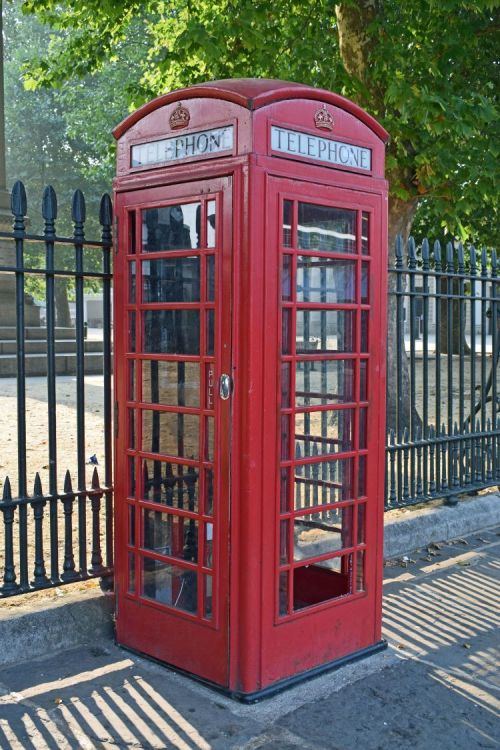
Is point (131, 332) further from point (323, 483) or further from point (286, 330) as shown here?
point (323, 483)

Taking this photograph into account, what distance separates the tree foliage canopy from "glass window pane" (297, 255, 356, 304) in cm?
459

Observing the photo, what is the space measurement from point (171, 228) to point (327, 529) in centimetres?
162

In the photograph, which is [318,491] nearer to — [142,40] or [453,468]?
[453,468]

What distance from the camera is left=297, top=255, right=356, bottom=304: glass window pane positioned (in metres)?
3.62

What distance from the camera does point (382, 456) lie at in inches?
159

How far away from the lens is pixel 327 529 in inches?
156

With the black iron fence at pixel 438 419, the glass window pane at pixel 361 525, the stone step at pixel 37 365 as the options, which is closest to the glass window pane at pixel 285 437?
the glass window pane at pixel 361 525

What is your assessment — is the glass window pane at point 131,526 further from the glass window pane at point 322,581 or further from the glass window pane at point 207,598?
the glass window pane at point 322,581

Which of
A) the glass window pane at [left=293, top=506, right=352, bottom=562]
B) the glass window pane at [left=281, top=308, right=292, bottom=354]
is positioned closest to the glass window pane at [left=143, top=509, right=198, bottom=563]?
the glass window pane at [left=293, top=506, right=352, bottom=562]

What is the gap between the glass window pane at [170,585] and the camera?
3.70m

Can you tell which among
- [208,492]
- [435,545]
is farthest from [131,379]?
[435,545]

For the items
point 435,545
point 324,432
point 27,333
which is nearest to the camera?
point 324,432

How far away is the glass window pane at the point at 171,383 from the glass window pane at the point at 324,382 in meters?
0.46

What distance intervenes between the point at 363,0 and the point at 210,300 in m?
7.27
